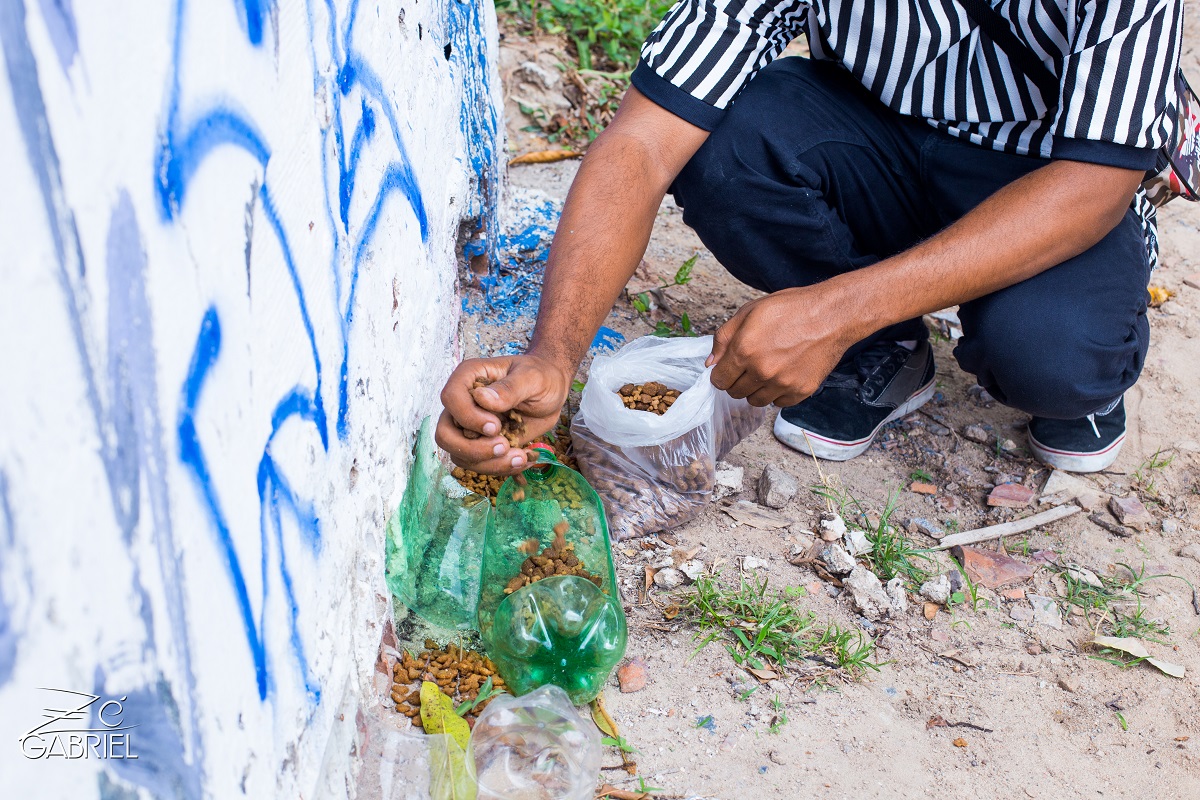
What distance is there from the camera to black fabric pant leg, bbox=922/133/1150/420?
199cm

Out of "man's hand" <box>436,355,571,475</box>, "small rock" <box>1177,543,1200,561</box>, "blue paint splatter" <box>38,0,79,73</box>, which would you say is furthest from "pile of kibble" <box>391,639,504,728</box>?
"small rock" <box>1177,543,1200,561</box>

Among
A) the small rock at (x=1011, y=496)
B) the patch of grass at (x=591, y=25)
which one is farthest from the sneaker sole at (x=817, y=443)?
the patch of grass at (x=591, y=25)

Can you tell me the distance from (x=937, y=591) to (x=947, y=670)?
197 millimetres

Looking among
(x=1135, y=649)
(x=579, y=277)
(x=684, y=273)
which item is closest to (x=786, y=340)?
(x=579, y=277)

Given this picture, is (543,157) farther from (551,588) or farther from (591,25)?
(551,588)

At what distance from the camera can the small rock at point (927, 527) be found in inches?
87.4

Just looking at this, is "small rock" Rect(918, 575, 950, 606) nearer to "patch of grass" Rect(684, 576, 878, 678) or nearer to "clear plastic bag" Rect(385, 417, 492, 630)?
"patch of grass" Rect(684, 576, 878, 678)

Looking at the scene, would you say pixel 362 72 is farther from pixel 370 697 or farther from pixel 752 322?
pixel 370 697

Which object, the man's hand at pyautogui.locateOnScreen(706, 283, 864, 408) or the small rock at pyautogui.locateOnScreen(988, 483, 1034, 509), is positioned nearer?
the man's hand at pyautogui.locateOnScreen(706, 283, 864, 408)

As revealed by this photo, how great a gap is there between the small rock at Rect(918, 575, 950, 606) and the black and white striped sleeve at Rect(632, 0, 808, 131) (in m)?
1.17

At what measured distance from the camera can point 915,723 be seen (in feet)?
5.72

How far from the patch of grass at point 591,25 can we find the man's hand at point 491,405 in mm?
2635

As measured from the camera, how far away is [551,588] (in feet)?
5.51

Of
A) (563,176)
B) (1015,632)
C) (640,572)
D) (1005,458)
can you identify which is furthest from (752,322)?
(563,176)
